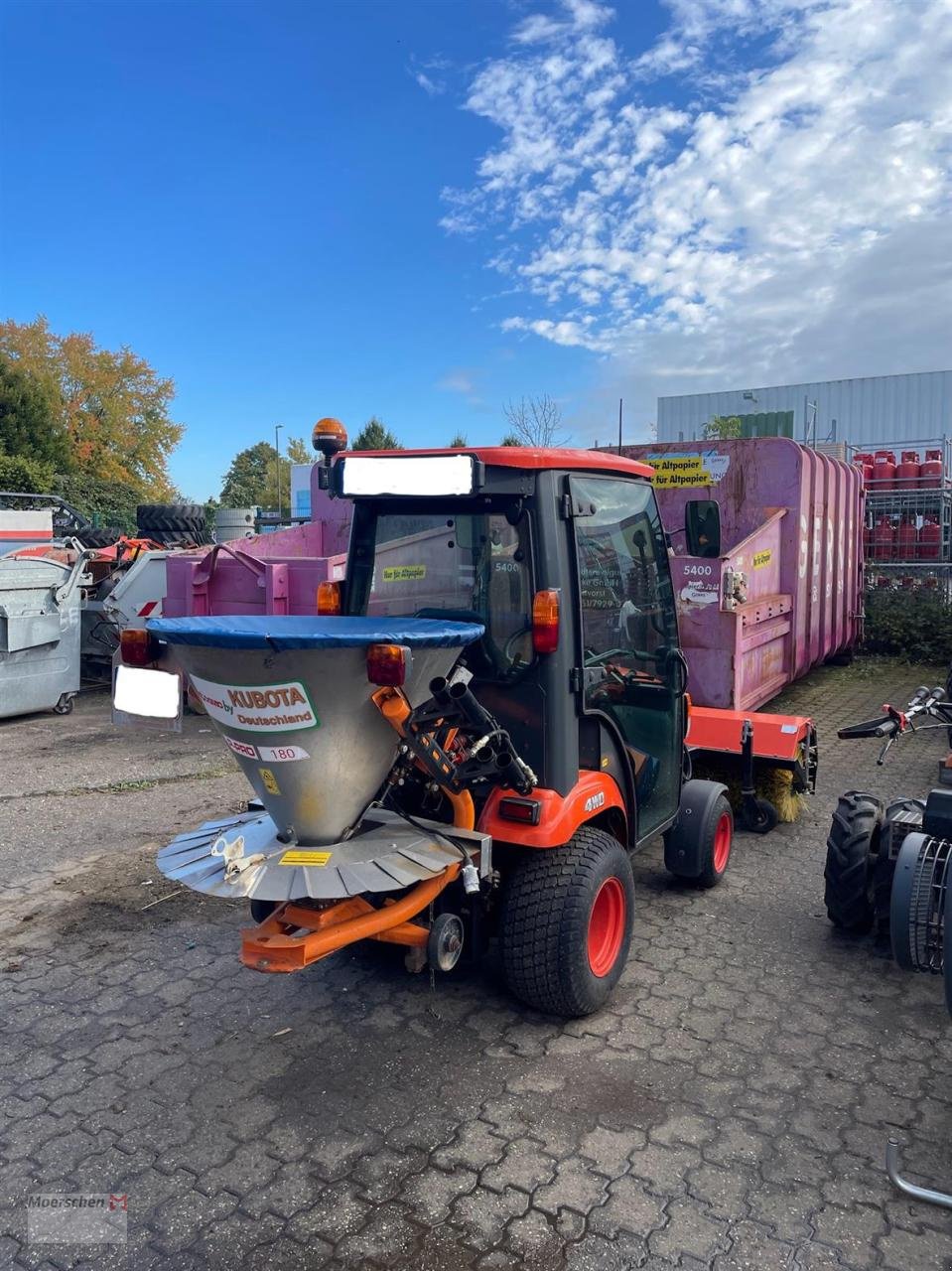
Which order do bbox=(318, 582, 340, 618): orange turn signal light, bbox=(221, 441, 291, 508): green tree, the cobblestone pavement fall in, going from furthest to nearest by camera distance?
1. bbox=(221, 441, 291, 508): green tree
2. bbox=(318, 582, 340, 618): orange turn signal light
3. the cobblestone pavement

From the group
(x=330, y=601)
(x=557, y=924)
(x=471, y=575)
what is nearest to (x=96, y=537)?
(x=330, y=601)

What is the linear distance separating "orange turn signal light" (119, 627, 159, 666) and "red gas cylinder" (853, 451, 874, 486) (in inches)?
435

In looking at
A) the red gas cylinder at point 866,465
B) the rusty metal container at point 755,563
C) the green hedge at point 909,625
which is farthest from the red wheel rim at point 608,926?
the red gas cylinder at point 866,465

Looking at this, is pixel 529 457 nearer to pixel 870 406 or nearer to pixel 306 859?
pixel 306 859

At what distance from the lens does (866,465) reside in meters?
14.1

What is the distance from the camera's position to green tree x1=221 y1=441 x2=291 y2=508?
55625mm

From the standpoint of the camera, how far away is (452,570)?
338 cm

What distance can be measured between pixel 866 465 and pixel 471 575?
1255 centimetres

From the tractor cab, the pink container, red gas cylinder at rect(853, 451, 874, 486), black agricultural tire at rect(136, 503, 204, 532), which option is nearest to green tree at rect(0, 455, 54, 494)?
black agricultural tire at rect(136, 503, 204, 532)

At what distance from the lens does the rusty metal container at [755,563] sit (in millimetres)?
6691

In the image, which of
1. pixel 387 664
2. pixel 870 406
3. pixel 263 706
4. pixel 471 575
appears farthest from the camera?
pixel 870 406

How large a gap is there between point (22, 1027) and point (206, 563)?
5.48 m

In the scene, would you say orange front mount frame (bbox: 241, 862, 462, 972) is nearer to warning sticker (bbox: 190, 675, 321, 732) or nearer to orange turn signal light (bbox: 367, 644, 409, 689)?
warning sticker (bbox: 190, 675, 321, 732)

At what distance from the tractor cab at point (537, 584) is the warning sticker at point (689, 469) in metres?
4.49
